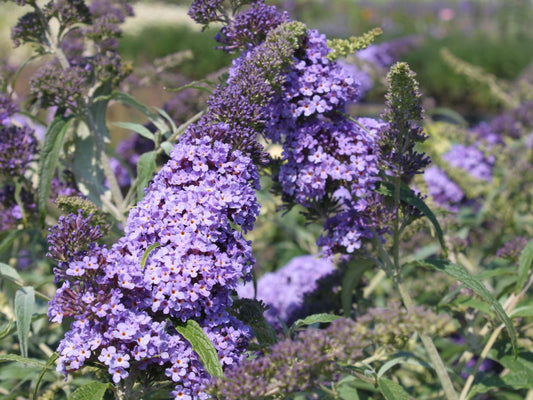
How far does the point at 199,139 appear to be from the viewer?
1.75 m

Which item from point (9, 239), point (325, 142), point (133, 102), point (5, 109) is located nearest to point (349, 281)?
point (325, 142)

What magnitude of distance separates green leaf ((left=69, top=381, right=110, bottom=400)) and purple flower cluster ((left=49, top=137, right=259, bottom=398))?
62 mm

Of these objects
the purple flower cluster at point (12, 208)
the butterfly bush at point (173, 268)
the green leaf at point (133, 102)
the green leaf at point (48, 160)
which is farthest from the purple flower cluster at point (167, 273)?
the purple flower cluster at point (12, 208)

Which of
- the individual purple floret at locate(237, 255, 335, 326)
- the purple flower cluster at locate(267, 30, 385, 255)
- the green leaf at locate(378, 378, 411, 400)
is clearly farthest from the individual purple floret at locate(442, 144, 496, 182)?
the green leaf at locate(378, 378, 411, 400)

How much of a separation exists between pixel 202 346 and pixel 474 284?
904mm

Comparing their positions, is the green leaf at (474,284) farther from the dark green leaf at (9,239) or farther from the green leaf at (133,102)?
the dark green leaf at (9,239)

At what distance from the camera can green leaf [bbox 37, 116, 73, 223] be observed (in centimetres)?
216

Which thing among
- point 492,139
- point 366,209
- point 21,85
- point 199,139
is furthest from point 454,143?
point 21,85

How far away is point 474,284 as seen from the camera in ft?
6.11

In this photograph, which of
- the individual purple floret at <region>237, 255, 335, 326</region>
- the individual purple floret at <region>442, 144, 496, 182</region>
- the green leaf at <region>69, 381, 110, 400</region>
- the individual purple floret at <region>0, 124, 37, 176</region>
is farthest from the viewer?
the individual purple floret at <region>442, 144, 496, 182</region>

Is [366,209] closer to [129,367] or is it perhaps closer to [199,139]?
[199,139]

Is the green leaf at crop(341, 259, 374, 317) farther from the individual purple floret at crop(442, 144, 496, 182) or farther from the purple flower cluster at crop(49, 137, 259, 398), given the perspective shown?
the individual purple floret at crop(442, 144, 496, 182)

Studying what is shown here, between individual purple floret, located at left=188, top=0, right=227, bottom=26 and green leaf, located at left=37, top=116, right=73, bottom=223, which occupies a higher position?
individual purple floret, located at left=188, top=0, right=227, bottom=26

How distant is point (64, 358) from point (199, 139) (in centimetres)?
71
